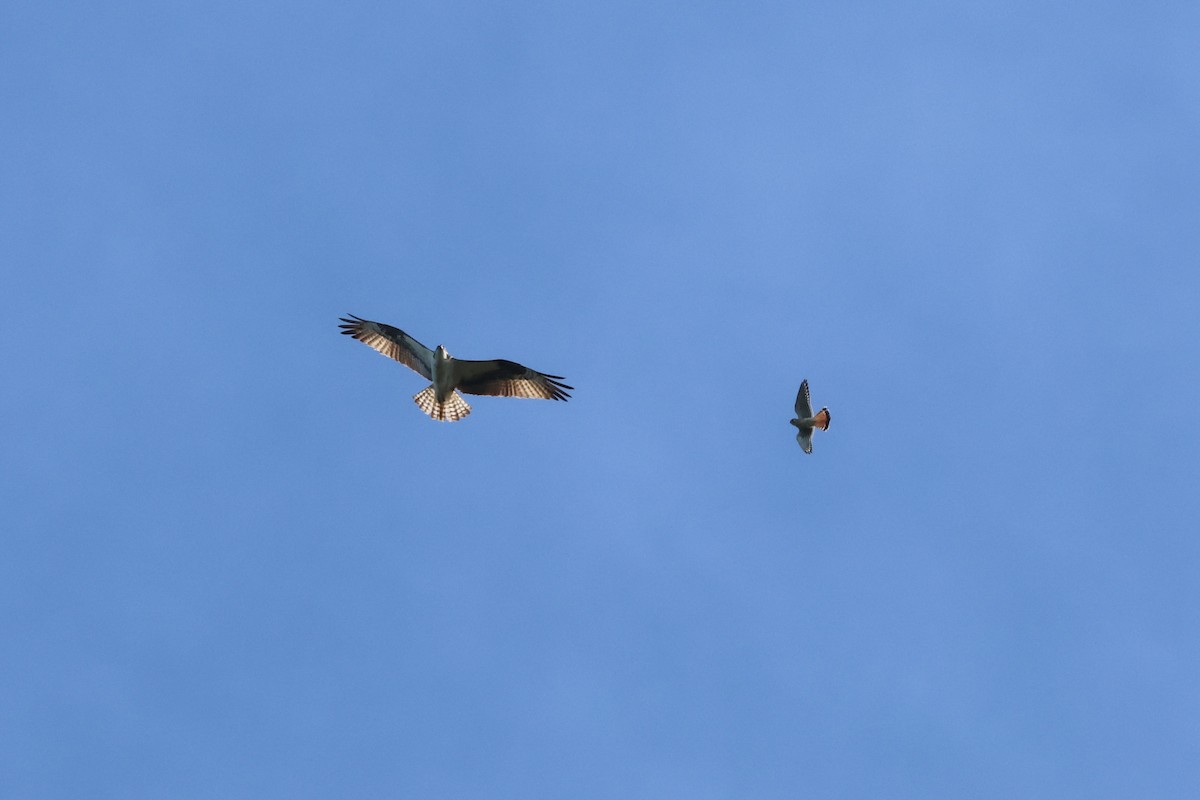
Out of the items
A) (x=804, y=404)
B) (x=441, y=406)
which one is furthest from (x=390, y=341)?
(x=804, y=404)

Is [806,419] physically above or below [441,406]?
above

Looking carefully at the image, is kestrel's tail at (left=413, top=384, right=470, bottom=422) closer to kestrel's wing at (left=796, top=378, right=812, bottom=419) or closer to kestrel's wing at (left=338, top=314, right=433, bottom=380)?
kestrel's wing at (left=338, top=314, right=433, bottom=380)

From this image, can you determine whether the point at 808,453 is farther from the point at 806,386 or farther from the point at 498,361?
the point at 498,361

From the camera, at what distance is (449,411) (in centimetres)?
3781

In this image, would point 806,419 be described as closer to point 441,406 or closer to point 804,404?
point 804,404

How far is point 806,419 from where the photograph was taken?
128 ft

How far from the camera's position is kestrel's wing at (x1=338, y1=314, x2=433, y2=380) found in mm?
37656

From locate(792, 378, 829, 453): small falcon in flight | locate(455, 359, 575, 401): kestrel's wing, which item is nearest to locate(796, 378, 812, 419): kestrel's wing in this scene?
locate(792, 378, 829, 453): small falcon in flight

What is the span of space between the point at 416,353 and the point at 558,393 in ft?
10.0

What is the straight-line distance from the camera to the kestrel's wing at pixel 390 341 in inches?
1483

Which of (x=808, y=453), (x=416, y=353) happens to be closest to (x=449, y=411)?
(x=416, y=353)

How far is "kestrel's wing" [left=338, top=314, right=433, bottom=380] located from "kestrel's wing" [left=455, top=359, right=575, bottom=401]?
3.05 feet

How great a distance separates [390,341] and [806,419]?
890 centimetres

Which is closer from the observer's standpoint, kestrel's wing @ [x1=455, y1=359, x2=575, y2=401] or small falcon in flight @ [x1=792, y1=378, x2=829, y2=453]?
kestrel's wing @ [x1=455, y1=359, x2=575, y2=401]
